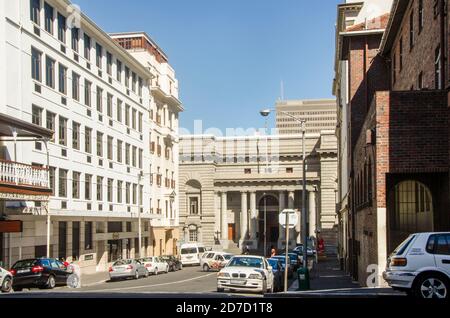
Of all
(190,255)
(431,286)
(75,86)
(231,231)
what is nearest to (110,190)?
(75,86)

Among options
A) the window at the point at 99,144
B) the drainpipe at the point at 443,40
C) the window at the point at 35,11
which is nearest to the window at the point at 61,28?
the window at the point at 35,11

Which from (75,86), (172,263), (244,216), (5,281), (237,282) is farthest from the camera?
(244,216)

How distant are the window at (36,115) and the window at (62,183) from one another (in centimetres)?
445

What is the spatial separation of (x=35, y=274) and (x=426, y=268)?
21.0m

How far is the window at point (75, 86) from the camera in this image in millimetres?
43969

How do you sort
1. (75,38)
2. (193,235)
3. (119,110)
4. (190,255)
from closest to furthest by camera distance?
1. (75,38)
2. (119,110)
3. (190,255)
4. (193,235)

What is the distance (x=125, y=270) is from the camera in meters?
37.9

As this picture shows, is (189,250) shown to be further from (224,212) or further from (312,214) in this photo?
(312,214)

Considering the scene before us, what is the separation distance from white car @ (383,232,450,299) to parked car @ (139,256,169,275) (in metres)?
33.2

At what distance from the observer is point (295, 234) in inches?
3799

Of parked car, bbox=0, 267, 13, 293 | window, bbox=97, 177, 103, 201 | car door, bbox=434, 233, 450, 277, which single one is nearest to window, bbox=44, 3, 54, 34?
window, bbox=97, 177, 103, 201

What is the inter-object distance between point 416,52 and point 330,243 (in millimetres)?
66452

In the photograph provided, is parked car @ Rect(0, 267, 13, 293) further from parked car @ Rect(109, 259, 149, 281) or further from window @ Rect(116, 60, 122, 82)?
window @ Rect(116, 60, 122, 82)

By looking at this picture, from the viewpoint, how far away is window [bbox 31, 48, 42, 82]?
123 feet
